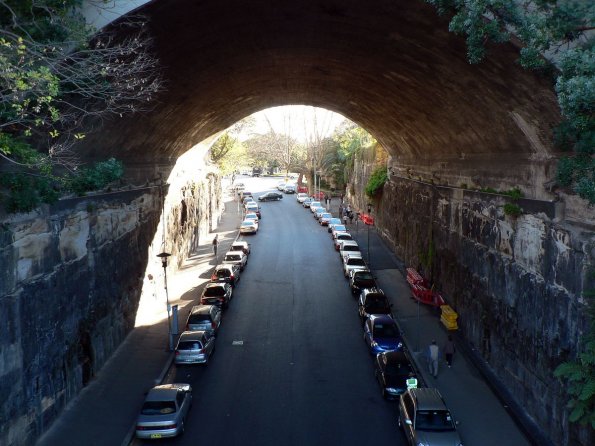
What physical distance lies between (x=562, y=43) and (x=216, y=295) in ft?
56.5

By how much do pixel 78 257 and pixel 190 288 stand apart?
39.5 feet

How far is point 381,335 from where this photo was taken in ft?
60.1

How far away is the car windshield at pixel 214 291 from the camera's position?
23375 millimetres

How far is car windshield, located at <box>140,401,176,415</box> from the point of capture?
12992mm

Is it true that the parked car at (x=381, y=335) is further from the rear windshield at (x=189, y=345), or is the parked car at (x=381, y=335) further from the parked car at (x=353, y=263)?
the parked car at (x=353, y=263)

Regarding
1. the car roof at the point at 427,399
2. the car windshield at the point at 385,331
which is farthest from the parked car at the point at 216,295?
the car roof at the point at 427,399

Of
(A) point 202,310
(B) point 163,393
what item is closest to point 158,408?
(B) point 163,393

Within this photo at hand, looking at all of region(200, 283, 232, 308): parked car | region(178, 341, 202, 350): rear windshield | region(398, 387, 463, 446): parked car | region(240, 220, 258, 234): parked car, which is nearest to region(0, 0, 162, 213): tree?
region(178, 341, 202, 350): rear windshield

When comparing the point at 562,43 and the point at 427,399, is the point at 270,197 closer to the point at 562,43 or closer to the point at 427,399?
the point at 427,399

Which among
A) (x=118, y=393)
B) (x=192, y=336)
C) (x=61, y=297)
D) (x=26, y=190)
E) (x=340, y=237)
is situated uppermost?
(x=26, y=190)

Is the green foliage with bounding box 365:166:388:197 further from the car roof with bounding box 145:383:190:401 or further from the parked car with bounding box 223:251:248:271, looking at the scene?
the car roof with bounding box 145:383:190:401

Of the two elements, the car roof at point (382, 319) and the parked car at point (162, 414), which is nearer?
the parked car at point (162, 414)

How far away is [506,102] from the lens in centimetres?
1362

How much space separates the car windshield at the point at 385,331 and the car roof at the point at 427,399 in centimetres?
488
